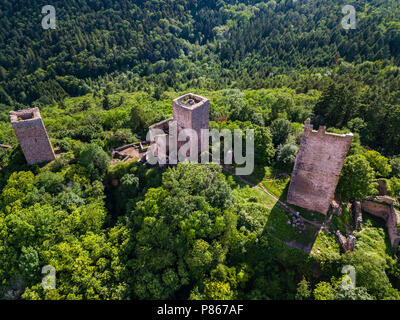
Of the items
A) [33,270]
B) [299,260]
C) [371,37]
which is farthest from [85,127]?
[371,37]

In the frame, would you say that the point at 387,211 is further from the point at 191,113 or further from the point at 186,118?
the point at 186,118

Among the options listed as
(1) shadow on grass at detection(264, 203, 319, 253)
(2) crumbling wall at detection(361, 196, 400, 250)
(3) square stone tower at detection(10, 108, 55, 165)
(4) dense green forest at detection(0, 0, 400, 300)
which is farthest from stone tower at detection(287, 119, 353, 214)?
(3) square stone tower at detection(10, 108, 55, 165)

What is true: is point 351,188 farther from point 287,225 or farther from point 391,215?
point 287,225

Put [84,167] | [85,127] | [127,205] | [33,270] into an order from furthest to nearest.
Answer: [85,127]
[84,167]
[127,205]
[33,270]

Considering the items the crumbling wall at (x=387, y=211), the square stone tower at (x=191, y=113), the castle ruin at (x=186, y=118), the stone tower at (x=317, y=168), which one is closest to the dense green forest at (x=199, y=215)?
the crumbling wall at (x=387, y=211)

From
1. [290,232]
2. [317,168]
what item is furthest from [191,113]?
[290,232]
